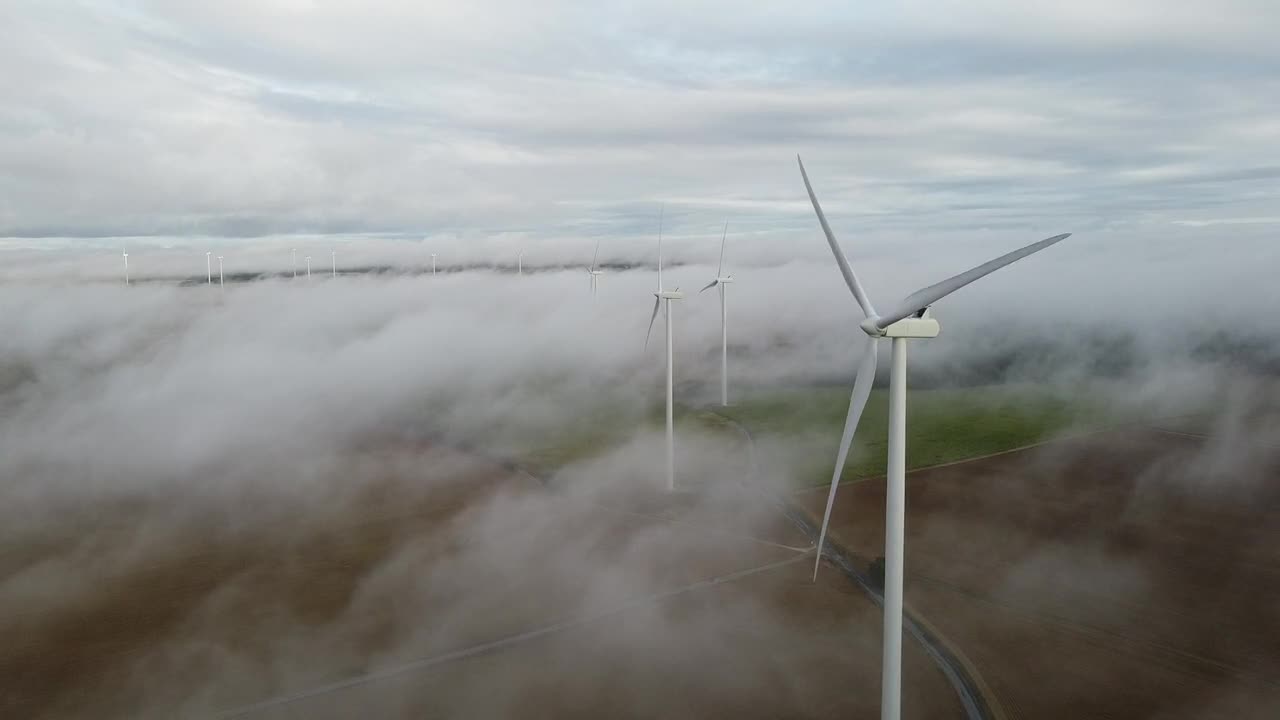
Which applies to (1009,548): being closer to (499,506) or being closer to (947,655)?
(947,655)

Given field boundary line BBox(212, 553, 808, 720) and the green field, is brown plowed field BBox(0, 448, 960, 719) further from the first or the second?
the green field

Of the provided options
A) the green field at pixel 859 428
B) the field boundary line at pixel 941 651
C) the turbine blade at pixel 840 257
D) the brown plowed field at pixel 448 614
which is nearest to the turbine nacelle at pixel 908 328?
the turbine blade at pixel 840 257

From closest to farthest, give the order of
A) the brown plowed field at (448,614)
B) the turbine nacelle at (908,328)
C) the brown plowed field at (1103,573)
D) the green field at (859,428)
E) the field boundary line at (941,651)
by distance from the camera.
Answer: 1. the turbine nacelle at (908,328)
2. the field boundary line at (941,651)
3. the brown plowed field at (448,614)
4. the brown plowed field at (1103,573)
5. the green field at (859,428)

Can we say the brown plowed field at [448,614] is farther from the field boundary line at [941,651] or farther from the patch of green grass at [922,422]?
the patch of green grass at [922,422]

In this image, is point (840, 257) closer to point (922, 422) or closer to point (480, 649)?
point (480, 649)

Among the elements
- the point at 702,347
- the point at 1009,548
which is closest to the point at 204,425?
the point at 702,347

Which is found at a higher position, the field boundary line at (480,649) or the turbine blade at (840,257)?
the turbine blade at (840,257)

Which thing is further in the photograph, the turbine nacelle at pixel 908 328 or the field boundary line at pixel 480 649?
the field boundary line at pixel 480 649

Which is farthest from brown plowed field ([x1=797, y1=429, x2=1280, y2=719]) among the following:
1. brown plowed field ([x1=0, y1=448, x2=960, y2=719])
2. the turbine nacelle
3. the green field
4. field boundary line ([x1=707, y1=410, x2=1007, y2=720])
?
the turbine nacelle
